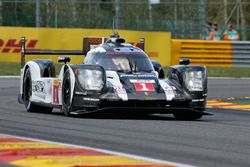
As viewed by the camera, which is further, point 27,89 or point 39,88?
point 27,89

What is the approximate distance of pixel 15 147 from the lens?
9.23 meters

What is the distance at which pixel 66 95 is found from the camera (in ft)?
46.1

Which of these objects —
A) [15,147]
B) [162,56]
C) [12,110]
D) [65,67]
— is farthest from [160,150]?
[162,56]

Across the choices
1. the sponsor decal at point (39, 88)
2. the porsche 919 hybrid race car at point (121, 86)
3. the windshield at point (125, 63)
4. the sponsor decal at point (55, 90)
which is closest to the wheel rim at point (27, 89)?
the sponsor decal at point (39, 88)

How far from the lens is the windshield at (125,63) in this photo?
561 inches

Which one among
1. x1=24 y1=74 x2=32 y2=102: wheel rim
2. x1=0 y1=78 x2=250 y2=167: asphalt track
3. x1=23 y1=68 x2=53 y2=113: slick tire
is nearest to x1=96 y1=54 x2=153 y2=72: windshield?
x1=0 y1=78 x2=250 y2=167: asphalt track

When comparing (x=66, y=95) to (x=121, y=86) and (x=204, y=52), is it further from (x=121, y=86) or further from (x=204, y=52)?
(x=204, y=52)

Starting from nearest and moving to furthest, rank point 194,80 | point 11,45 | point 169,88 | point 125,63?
1. point 169,88
2. point 194,80
3. point 125,63
4. point 11,45

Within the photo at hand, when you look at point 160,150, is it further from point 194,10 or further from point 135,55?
point 194,10

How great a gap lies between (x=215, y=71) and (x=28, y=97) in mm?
15976

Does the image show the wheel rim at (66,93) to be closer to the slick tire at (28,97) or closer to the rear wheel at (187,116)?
the slick tire at (28,97)

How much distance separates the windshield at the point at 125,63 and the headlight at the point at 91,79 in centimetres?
72

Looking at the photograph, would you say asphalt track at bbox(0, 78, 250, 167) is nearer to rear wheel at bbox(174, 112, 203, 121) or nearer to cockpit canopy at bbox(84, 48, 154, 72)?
rear wheel at bbox(174, 112, 203, 121)

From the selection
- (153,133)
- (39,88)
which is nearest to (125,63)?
(39,88)
